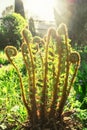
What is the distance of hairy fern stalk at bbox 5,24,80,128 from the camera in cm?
310

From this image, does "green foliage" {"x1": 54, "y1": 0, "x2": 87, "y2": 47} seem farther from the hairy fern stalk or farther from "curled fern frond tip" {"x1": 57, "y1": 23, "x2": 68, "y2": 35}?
"curled fern frond tip" {"x1": 57, "y1": 23, "x2": 68, "y2": 35}

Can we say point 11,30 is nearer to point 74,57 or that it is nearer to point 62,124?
point 62,124

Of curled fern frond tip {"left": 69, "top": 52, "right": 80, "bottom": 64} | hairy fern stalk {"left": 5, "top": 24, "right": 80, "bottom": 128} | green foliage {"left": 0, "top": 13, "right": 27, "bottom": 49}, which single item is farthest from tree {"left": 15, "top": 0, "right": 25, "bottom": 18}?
curled fern frond tip {"left": 69, "top": 52, "right": 80, "bottom": 64}

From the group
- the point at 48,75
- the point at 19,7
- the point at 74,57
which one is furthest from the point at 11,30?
the point at 74,57

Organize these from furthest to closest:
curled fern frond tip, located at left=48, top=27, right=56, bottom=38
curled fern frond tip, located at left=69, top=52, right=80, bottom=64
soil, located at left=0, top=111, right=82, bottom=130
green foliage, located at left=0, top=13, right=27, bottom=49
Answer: green foliage, located at left=0, top=13, right=27, bottom=49
soil, located at left=0, top=111, right=82, bottom=130
curled fern frond tip, located at left=69, top=52, right=80, bottom=64
curled fern frond tip, located at left=48, top=27, right=56, bottom=38

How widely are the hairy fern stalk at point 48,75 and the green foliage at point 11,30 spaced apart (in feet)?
61.2

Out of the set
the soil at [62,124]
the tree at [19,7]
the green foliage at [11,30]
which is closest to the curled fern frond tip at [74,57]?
the soil at [62,124]

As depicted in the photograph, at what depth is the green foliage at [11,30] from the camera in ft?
72.8

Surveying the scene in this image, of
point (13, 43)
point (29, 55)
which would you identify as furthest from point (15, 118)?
point (13, 43)

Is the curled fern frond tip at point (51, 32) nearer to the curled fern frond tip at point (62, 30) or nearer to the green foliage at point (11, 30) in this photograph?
the curled fern frond tip at point (62, 30)

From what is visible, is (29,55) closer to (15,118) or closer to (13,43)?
(15,118)

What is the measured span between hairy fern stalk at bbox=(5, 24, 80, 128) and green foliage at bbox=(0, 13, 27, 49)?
18645mm

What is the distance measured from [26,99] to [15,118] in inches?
7.9

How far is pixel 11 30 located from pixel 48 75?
774 inches
